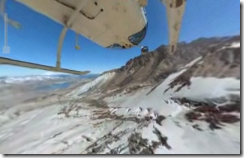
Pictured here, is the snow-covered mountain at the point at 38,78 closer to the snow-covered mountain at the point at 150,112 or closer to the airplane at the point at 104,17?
the snow-covered mountain at the point at 150,112

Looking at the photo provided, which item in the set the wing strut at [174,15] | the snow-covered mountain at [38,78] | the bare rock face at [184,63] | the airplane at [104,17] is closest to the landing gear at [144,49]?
the bare rock face at [184,63]

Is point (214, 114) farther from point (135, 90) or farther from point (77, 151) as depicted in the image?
point (77, 151)

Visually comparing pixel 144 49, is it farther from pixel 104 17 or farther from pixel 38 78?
pixel 38 78

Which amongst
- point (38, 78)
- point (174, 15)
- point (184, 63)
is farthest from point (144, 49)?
point (38, 78)

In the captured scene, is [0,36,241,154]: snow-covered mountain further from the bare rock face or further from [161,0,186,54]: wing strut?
[161,0,186,54]: wing strut

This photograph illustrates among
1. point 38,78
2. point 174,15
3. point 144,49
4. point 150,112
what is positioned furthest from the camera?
point 38,78

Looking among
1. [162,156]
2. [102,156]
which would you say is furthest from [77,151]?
[162,156]

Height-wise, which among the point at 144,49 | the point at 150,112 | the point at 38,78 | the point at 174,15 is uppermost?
the point at 174,15
